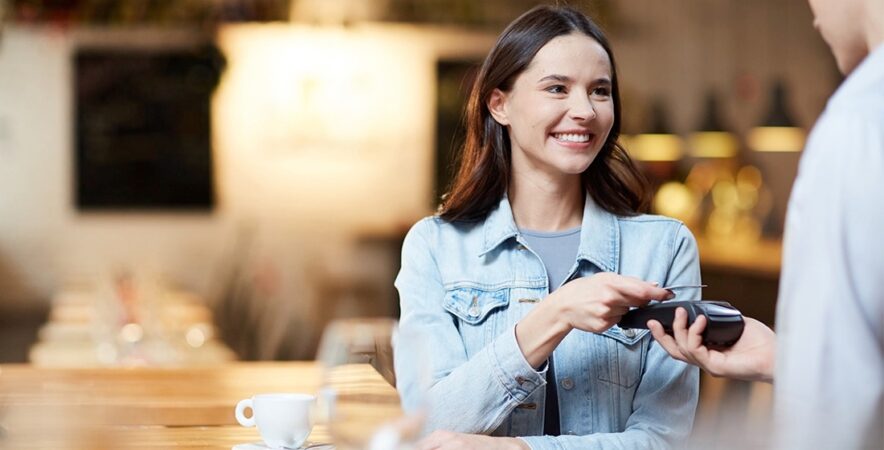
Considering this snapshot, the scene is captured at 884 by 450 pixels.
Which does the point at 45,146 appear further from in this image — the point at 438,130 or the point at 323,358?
the point at 323,358

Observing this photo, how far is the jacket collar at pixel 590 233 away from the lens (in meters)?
1.94

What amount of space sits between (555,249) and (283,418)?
1.88 ft

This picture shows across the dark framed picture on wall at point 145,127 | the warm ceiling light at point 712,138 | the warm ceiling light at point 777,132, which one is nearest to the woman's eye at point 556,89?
the warm ceiling light at point 777,132

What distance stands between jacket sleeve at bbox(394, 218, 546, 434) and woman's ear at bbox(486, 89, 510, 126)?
261mm

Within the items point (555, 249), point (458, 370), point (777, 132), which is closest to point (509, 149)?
point (555, 249)

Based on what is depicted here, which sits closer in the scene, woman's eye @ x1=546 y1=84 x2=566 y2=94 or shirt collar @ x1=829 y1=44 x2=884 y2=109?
shirt collar @ x1=829 y1=44 x2=884 y2=109

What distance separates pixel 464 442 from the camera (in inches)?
66.6

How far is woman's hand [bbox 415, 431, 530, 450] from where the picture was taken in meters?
1.69

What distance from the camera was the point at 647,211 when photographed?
2.13 m

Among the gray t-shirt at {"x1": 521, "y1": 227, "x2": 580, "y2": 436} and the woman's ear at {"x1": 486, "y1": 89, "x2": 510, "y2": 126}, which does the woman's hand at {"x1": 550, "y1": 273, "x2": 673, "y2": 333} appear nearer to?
the gray t-shirt at {"x1": 521, "y1": 227, "x2": 580, "y2": 436}

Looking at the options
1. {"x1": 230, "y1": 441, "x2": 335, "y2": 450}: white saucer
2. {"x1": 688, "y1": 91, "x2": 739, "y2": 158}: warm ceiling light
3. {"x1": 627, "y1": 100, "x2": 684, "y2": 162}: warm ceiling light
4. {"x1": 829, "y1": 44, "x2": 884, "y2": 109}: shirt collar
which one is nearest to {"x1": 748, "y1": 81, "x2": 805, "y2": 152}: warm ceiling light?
{"x1": 688, "y1": 91, "x2": 739, "y2": 158}: warm ceiling light

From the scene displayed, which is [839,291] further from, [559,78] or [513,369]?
[559,78]

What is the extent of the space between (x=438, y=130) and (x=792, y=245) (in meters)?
8.07

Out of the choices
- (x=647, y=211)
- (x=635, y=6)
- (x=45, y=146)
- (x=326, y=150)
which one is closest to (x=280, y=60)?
(x=326, y=150)
